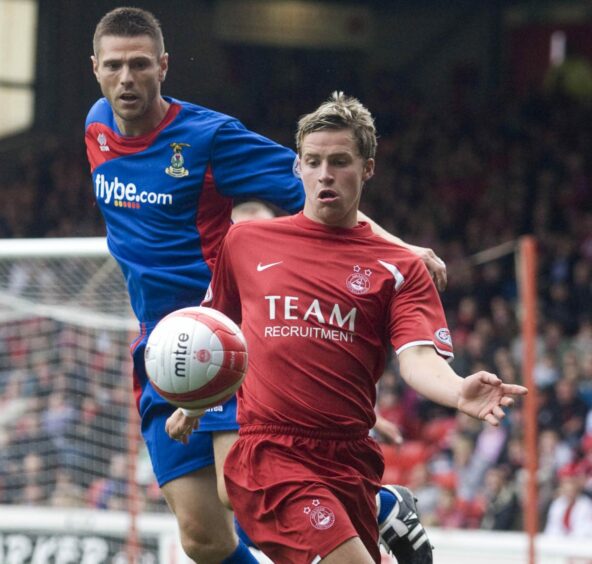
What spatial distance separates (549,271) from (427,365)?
12.6 meters

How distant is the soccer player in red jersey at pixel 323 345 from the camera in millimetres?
4422

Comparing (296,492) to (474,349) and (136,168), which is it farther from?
(474,349)

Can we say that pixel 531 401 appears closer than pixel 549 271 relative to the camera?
Yes

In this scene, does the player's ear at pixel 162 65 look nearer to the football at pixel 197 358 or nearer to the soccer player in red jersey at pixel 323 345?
the soccer player in red jersey at pixel 323 345

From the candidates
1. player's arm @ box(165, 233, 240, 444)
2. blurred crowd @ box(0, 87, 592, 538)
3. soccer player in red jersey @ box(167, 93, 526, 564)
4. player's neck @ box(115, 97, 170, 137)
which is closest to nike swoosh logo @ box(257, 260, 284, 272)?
soccer player in red jersey @ box(167, 93, 526, 564)

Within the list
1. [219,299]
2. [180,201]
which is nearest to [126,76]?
[180,201]

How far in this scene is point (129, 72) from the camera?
5047mm

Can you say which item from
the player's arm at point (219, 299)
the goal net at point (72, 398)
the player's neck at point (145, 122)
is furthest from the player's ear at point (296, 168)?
the goal net at point (72, 398)

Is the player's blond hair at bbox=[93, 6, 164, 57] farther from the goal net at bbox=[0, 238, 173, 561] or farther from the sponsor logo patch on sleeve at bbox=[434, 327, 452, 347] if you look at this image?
the goal net at bbox=[0, 238, 173, 561]

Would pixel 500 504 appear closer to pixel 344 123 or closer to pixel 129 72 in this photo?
pixel 129 72

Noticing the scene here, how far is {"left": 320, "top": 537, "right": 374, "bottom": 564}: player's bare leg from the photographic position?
4.29 m

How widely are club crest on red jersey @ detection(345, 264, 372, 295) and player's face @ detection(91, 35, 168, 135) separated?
3.82ft

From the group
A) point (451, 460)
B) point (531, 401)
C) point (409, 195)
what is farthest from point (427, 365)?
point (409, 195)

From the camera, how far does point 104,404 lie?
11.0 m
